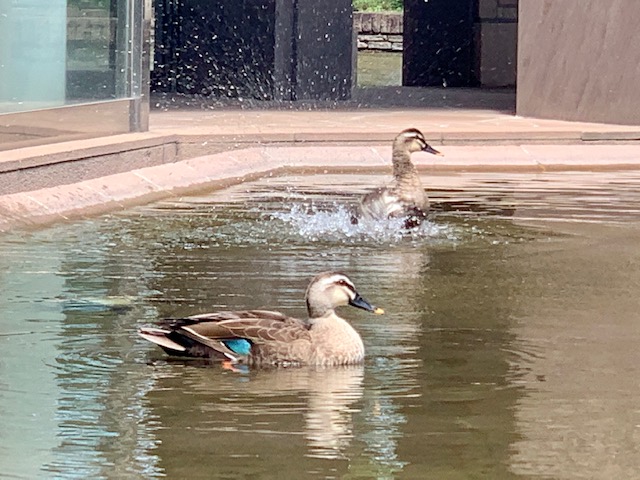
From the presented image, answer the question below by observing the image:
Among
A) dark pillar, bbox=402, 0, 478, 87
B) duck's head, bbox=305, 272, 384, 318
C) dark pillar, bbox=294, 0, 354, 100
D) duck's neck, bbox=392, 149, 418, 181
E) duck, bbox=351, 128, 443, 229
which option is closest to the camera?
duck's head, bbox=305, 272, 384, 318

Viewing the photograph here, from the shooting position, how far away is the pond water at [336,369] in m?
5.93

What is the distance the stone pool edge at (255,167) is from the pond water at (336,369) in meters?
0.35

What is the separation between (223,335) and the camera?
719 cm

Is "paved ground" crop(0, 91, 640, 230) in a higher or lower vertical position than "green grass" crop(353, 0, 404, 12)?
lower

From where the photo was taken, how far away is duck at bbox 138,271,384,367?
7203mm

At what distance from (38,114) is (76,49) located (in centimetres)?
99

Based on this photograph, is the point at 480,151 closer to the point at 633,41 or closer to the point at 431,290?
the point at 633,41

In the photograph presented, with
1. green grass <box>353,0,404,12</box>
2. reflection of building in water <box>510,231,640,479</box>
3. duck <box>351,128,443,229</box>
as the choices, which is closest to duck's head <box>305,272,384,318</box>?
reflection of building in water <box>510,231,640,479</box>

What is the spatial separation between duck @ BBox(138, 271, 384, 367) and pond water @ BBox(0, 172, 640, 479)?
84 mm

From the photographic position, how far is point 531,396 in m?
6.83

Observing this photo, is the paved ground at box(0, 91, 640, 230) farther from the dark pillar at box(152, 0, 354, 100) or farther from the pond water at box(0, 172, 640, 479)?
the dark pillar at box(152, 0, 354, 100)

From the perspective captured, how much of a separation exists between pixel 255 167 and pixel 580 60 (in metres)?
5.28

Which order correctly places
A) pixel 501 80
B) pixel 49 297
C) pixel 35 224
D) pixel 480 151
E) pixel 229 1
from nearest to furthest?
pixel 49 297
pixel 35 224
pixel 480 151
pixel 229 1
pixel 501 80

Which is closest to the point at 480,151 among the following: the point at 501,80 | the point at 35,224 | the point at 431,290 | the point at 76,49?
the point at 76,49
